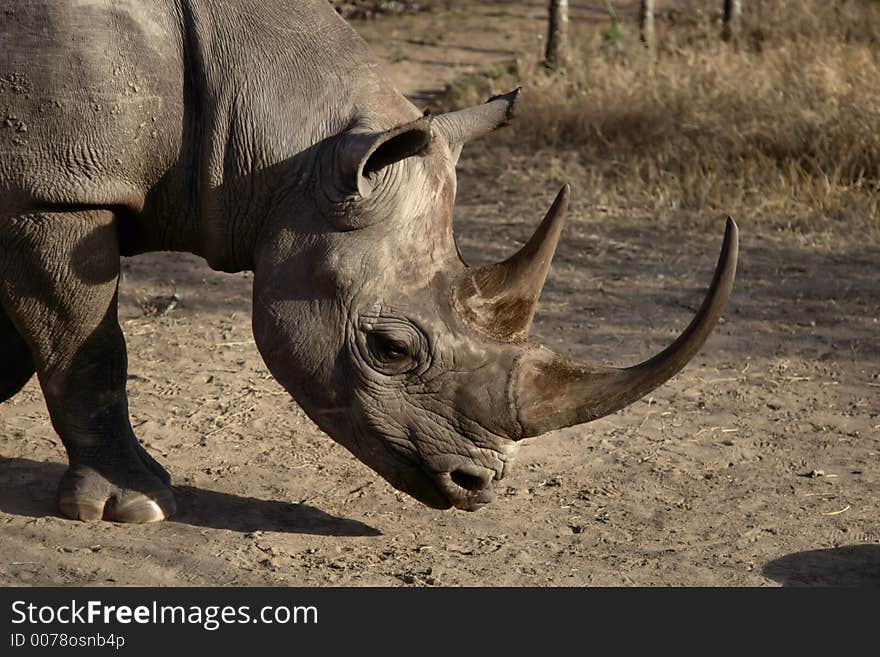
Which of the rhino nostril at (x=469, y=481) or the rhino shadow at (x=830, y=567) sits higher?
the rhino nostril at (x=469, y=481)

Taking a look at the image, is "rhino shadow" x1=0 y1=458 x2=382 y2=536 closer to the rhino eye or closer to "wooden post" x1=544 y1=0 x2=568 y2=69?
the rhino eye

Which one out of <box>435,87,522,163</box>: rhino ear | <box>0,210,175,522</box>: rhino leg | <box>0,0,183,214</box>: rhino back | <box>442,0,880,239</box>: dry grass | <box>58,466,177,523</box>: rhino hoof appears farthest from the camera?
<box>442,0,880,239</box>: dry grass

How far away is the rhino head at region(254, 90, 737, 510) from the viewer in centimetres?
473

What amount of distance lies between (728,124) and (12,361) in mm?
5828

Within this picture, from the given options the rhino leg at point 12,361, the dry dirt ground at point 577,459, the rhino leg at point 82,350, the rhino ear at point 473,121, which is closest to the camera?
the rhino leg at point 82,350

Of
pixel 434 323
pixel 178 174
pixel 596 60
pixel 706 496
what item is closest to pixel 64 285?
pixel 178 174

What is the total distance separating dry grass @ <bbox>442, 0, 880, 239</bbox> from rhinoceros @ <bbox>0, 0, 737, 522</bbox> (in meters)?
4.95

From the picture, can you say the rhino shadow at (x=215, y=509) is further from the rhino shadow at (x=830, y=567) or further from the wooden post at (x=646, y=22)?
the wooden post at (x=646, y=22)

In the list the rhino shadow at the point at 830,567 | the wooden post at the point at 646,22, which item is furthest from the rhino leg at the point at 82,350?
the wooden post at the point at 646,22

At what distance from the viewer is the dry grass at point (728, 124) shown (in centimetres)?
960

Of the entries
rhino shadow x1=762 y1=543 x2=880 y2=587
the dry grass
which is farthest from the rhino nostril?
the dry grass

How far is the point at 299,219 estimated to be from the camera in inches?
189

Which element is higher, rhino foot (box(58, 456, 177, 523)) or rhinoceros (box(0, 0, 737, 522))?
rhinoceros (box(0, 0, 737, 522))

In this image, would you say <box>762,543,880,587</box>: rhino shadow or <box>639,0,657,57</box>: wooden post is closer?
<box>762,543,880,587</box>: rhino shadow
